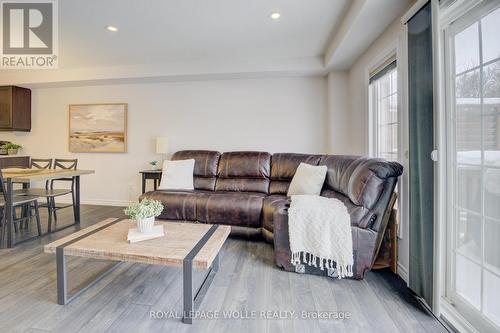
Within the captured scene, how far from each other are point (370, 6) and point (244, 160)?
2.25 metres

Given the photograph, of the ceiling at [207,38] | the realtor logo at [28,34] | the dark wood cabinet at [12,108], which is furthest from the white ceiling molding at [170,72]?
the realtor logo at [28,34]

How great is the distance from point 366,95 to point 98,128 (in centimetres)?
448

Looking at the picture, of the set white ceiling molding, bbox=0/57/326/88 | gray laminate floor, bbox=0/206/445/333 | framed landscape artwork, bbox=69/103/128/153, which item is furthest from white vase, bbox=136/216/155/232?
framed landscape artwork, bbox=69/103/128/153

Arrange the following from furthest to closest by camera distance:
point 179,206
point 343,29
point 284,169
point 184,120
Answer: point 184,120 < point 284,169 < point 179,206 < point 343,29

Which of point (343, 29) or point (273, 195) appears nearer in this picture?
point (343, 29)

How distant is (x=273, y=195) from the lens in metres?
3.21

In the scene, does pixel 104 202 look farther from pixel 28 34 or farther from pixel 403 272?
pixel 403 272

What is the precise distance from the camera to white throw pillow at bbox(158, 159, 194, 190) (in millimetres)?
3431

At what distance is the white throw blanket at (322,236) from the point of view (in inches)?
74.9

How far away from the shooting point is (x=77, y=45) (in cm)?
329

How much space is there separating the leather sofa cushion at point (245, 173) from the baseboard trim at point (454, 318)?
2156mm

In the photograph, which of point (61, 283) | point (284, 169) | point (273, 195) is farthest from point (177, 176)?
point (61, 283)

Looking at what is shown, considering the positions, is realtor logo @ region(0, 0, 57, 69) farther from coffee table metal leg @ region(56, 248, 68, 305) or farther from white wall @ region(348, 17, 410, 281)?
white wall @ region(348, 17, 410, 281)

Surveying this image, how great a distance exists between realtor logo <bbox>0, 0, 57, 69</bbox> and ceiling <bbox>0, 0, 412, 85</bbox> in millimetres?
119
